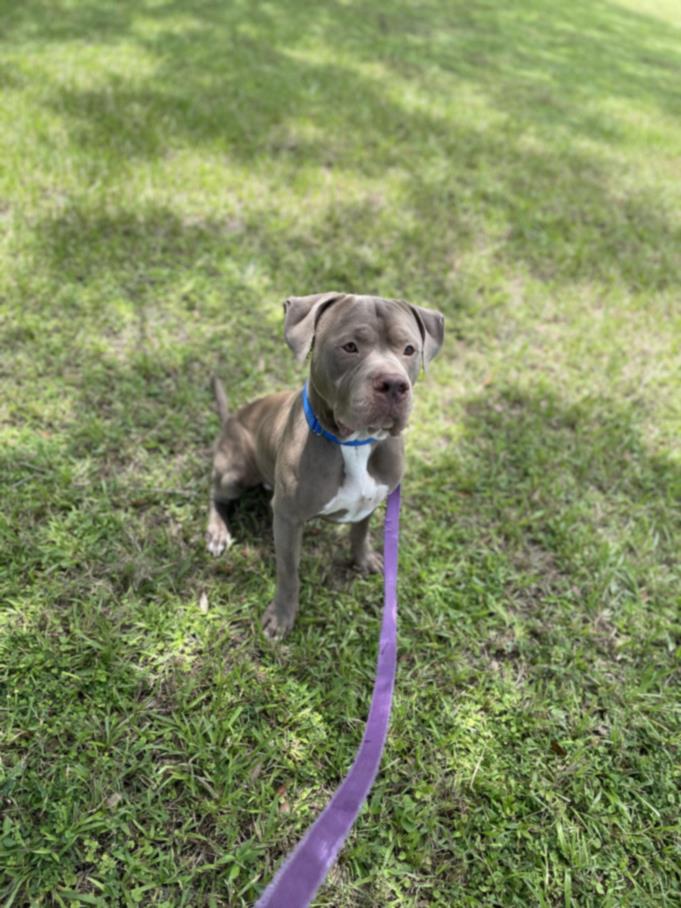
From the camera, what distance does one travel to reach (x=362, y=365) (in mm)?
2172

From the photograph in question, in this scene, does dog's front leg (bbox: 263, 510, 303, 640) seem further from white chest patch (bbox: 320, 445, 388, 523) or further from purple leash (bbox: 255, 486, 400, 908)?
purple leash (bbox: 255, 486, 400, 908)

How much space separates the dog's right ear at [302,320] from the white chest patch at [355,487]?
0.45m

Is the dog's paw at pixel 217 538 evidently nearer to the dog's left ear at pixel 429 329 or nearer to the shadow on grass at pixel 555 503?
the shadow on grass at pixel 555 503

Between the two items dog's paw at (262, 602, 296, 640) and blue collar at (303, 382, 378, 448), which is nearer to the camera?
blue collar at (303, 382, 378, 448)

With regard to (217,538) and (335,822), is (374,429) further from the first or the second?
(217,538)

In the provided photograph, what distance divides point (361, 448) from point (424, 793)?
140 centimetres

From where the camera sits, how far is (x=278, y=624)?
109 inches

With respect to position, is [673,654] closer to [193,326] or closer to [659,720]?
[659,720]

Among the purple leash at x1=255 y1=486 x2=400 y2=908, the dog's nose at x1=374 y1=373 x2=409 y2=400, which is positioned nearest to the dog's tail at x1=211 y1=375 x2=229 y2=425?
the dog's nose at x1=374 y1=373 x2=409 y2=400

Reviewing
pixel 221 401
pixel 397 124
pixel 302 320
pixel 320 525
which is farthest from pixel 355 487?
pixel 397 124

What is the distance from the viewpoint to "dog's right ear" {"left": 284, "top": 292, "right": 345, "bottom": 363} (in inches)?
90.0

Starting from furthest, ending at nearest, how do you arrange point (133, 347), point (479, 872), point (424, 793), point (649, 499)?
point (133, 347)
point (649, 499)
point (424, 793)
point (479, 872)

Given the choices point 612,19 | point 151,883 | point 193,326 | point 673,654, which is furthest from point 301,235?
point 612,19

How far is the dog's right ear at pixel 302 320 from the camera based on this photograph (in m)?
2.29
